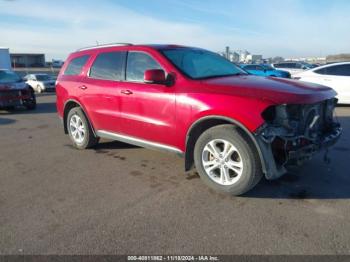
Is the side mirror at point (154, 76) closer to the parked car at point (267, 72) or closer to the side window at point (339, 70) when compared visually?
the side window at point (339, 70)

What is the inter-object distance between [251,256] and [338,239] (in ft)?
2.88

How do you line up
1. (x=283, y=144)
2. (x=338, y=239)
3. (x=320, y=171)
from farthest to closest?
(x=320, y=171) < (x=283, y=144) < (x=338, y=239)

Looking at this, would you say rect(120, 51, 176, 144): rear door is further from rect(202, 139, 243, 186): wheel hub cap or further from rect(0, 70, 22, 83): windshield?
rect(0, 70, 22, 83): windshield

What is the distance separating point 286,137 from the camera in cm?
351

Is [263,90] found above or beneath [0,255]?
above

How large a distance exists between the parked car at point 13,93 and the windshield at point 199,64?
336 inches

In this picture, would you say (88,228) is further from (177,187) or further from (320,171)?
(320,171)

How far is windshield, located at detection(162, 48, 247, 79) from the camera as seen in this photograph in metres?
4.51

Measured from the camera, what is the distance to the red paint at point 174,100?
3.60 meters

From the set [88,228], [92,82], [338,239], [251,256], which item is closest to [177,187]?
[88,228]

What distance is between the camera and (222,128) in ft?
A: 12.6

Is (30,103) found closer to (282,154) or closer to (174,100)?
(174,100)

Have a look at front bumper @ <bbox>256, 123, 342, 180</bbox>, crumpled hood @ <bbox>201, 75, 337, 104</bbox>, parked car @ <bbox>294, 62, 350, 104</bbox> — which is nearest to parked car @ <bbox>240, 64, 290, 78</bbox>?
parked car @ <bbox>294, 62, 350, 104</bbox>

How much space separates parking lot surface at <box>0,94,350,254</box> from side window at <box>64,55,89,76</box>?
1.67 m
